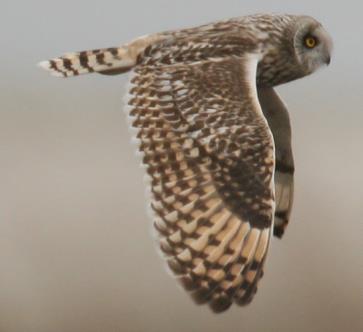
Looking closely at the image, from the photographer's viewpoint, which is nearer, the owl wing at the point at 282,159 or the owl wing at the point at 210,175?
the owl wing at the point at 210,175

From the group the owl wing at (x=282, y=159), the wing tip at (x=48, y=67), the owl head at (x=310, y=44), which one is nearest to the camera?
the wing tip at (x=48, y=67)

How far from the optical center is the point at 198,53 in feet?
16.6

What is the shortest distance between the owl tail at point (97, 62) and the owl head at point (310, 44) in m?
0.58

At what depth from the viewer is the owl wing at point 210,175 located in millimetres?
4625

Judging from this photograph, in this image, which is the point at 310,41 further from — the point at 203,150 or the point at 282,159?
the point at 203,150

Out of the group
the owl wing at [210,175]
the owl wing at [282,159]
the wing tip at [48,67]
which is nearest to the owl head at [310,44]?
the owl wing at [282,159]

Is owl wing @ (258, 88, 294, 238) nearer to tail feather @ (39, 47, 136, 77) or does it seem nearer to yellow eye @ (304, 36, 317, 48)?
yellow eye @ (304, 36, 317, 48)

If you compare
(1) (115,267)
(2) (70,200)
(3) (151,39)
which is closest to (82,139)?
(2) (70,200)

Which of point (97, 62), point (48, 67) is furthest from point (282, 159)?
point (48, 67)

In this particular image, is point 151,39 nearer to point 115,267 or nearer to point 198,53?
point 198,53

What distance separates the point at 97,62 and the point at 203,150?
52 centimetres

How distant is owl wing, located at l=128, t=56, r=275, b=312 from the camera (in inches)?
182

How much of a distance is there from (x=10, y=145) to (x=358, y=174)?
1822 mm

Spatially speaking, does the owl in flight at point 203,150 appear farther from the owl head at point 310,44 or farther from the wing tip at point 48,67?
the owl head at point 310,44
